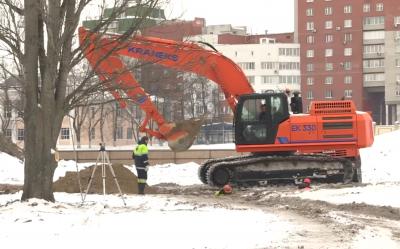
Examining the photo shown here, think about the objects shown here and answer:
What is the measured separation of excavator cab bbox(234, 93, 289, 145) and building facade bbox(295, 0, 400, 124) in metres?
89.9

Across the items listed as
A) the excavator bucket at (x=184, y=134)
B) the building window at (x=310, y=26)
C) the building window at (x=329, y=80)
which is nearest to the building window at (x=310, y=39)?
the building window at (x=310, y=26)

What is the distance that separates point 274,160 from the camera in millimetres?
19828

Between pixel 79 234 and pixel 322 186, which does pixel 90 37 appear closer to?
pixel 79 234

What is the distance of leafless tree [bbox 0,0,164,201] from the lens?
13422 millimetres

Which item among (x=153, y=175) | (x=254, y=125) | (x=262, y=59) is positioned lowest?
(x=153, y=175)

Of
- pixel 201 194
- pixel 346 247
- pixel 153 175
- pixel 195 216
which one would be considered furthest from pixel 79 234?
pixel 153 175

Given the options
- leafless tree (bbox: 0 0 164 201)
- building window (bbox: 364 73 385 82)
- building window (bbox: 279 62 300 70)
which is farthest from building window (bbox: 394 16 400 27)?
leafless tree (bbox: 0 0 164 201)

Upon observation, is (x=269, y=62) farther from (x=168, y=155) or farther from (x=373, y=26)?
(x=168, y=155)

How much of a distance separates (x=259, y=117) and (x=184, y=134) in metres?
2.24

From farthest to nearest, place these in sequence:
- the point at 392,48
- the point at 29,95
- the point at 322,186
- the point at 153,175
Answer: the point at 392,48
the point at 153,175
the point at 322,186
the point at 29,95

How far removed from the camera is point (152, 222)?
38.4 ft

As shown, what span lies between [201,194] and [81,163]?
14.1 meters

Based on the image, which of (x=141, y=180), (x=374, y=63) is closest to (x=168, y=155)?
(x=141, y=180)

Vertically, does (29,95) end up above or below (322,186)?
above
